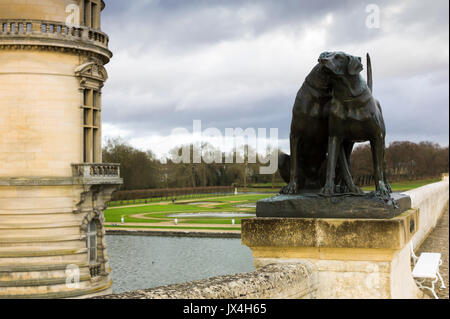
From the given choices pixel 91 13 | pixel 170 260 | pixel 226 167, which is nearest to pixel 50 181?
pixel 91 13

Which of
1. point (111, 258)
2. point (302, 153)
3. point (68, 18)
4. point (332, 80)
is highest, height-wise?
point (68, 18)

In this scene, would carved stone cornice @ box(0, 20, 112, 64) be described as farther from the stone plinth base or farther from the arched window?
the stone plinth base

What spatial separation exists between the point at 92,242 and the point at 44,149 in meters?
3.78

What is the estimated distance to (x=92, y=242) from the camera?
63.7 ft

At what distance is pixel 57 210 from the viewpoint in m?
17.9

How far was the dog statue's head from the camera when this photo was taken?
13.8 ft

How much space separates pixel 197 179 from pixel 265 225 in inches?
3592

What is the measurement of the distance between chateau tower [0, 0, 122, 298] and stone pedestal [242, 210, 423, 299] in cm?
1437

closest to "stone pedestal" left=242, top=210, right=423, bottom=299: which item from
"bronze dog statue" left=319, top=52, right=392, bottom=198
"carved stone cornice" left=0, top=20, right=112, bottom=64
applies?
"bronze dog statue" left=319, top=52, right=392, bottom=198

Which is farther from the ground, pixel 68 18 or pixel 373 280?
pixel 68 18
